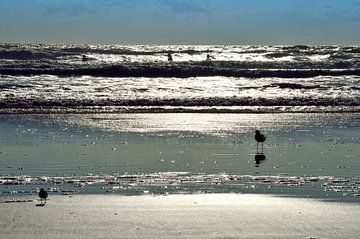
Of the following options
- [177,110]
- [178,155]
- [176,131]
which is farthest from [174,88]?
[178,155]

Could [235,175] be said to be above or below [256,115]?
below

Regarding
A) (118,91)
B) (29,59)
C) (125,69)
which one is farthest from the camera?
(29,59)

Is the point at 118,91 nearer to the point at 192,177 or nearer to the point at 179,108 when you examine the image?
the point at 179,108

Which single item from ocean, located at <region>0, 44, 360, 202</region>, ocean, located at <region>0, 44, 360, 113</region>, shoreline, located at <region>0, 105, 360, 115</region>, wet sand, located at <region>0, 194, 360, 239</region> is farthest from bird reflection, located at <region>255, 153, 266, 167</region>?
ocean, located at <region>0, 44, 360, 113</region>

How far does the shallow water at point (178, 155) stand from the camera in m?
13.3

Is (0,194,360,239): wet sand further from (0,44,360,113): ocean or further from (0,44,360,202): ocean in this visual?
(0,44,360,113): ocean

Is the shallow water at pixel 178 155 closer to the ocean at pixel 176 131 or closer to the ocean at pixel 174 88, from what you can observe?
the ocean at pixel 176 131

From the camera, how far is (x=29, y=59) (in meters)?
58.6

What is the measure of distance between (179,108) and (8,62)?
27611mm

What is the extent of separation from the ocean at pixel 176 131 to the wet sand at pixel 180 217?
84 centimetres

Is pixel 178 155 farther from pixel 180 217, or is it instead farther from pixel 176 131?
pixel 180 217

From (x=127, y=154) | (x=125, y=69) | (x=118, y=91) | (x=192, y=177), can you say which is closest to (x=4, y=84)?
(x=118, y=91)

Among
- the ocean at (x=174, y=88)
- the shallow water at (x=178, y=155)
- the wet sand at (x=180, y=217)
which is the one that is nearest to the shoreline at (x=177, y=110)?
the ocean at (x=174, y=88)

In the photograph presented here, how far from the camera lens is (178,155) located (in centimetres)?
1692
